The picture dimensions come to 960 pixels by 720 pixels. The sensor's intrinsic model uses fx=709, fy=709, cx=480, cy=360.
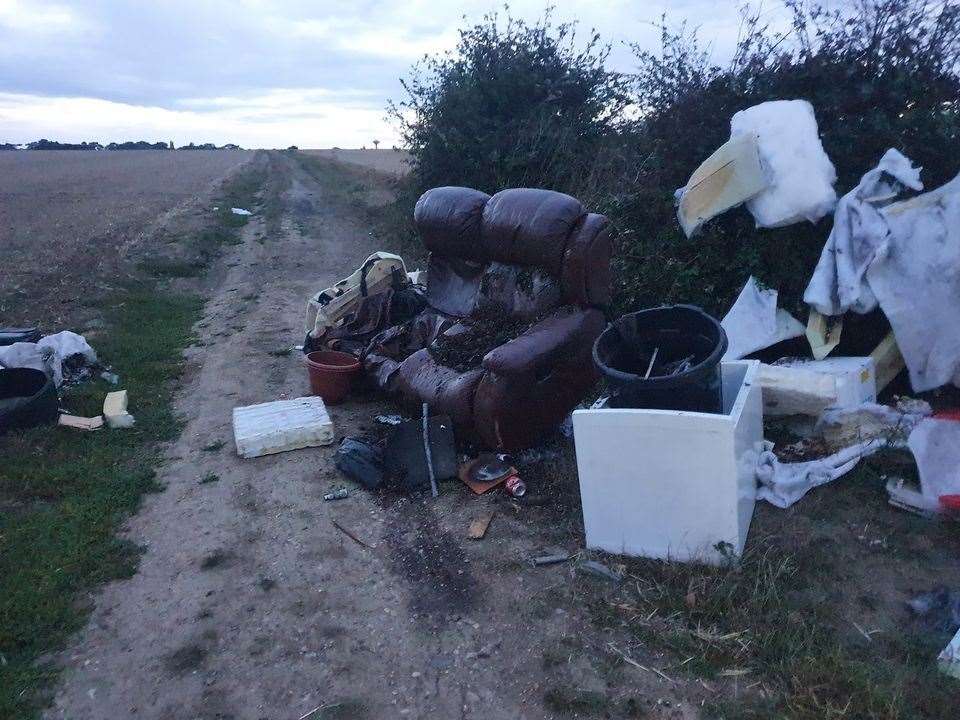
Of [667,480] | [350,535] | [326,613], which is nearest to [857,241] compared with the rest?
[667,480]

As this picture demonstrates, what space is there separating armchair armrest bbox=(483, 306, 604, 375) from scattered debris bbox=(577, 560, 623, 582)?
3.87 ft

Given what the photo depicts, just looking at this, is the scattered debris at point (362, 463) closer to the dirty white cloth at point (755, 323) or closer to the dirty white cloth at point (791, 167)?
the dirty white cloth at point (755, 323)

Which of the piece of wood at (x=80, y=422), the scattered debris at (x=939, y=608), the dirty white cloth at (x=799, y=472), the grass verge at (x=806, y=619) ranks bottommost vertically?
the piece of wood at (x=80, y=422)

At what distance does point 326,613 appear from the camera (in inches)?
121

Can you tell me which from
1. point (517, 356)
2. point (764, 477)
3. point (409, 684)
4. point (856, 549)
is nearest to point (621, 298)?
point (517, 356)

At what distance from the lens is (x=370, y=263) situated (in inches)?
250

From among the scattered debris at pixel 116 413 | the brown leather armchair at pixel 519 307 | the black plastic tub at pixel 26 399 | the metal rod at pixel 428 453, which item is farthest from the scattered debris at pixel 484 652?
the black plastic tub at pixel 26 399

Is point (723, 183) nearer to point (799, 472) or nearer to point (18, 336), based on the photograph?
point (799, 472)

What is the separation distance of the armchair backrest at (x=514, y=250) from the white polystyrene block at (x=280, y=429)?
4.50 ft

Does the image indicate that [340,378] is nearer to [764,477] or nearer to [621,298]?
[621,298]

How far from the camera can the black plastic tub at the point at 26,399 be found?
4770 millimetres

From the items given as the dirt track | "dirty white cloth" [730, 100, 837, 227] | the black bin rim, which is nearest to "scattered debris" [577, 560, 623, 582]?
the dirt track

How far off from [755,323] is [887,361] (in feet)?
2.65

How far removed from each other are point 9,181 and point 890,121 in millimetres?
30723
